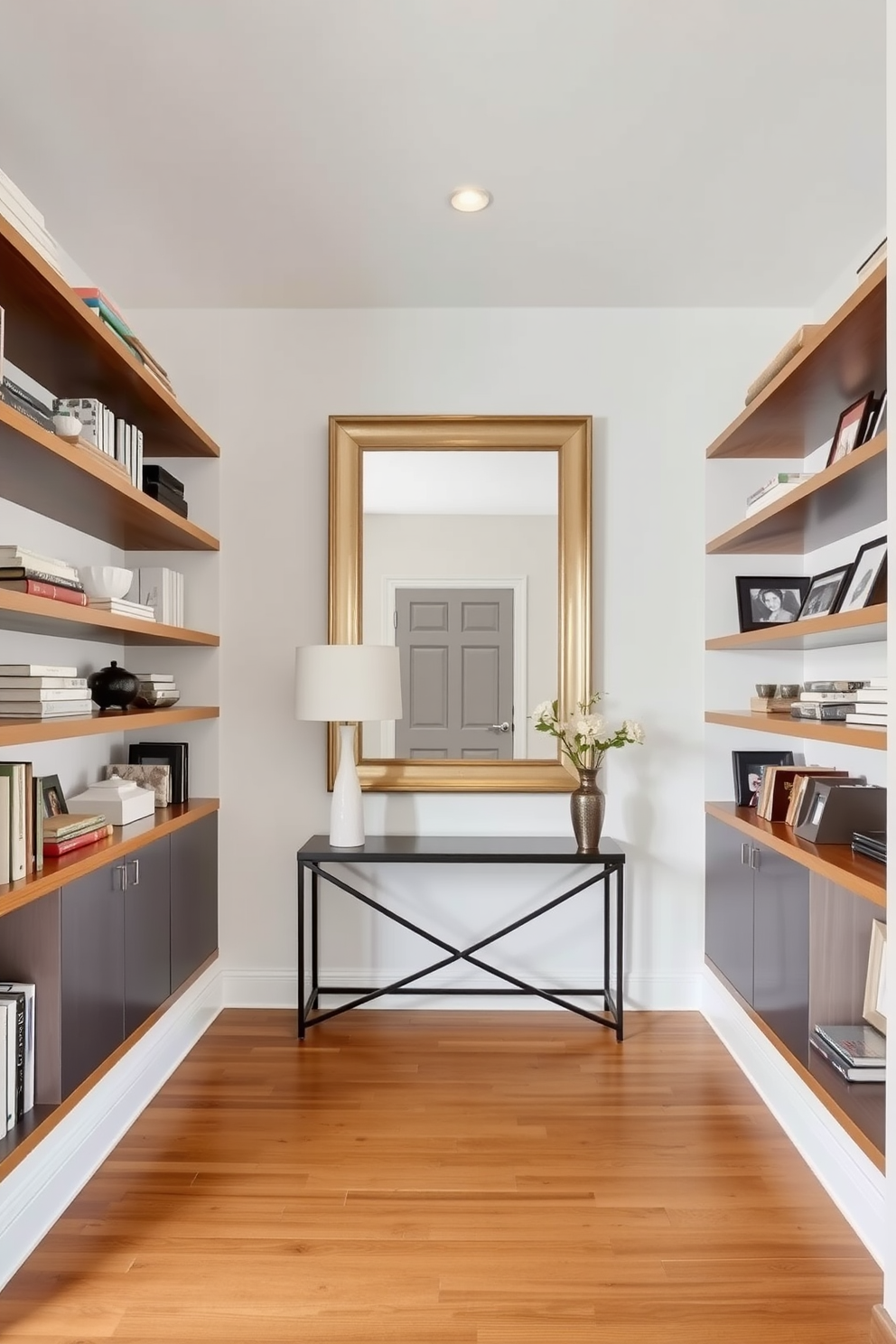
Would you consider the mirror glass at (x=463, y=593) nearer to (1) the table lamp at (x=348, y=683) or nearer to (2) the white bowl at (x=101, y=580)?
(1) the table lamp at (x=348, y=683)

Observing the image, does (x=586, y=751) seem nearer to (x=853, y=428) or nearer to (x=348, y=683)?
(x=348, y=683)

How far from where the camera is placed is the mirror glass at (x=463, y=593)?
324 centimetres

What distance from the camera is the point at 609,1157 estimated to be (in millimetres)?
2277

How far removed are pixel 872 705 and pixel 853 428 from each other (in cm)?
73

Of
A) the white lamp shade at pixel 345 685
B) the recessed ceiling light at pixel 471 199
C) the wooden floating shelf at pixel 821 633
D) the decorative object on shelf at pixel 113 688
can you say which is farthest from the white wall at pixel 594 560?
the recessed ceiling light at pixel 471 199

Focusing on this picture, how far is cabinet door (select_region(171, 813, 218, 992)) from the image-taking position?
9.32 ft

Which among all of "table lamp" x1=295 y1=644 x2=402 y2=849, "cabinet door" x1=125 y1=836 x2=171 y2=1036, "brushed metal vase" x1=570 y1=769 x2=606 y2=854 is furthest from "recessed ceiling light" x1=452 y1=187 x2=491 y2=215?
"cabinet door" x1=125 y1=836 x2=171 y2=1036

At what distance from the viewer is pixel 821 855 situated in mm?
2168

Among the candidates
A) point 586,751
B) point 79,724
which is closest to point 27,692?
point 79,724

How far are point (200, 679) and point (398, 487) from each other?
1.03 m

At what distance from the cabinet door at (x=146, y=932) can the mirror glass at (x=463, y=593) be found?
0.89m

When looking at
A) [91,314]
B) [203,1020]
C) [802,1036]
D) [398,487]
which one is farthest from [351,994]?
[91,314]

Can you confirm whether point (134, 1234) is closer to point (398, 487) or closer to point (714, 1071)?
point (714, 1071)

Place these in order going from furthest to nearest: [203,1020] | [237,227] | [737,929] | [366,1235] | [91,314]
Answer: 1. [203,1020]
2. [737,929]
3. [237,227]
4. [91,314]
5. [366,1235]
